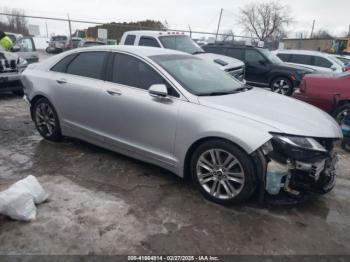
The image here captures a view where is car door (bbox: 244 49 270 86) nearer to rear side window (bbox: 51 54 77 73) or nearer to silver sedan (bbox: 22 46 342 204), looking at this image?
silver sedan (bbox: 22 46 342 204)

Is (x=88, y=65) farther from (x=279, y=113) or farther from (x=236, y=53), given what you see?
(x=236, y=53)

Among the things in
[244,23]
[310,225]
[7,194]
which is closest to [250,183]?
[310,225]

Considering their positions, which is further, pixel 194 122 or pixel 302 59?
pixel 302 59

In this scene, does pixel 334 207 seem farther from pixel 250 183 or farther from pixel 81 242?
pixel 81 242

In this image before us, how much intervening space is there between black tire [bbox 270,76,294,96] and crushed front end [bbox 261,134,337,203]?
304 inches

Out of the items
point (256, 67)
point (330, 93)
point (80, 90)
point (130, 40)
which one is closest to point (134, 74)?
point (80, 90)

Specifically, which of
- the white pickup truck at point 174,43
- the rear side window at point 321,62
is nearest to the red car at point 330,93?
the white pickup truck at point 174,43

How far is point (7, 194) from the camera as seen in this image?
3.10m

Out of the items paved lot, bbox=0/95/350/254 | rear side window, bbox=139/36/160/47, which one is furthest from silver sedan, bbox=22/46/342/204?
rear side window, bbox=139/36/160/47

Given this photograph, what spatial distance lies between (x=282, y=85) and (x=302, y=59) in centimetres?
259

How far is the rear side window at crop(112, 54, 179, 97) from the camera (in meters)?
3.92

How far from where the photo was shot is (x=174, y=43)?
8.95 m

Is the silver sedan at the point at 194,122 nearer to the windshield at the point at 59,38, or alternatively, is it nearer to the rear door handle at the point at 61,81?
the rear door handle at the point at 61,81

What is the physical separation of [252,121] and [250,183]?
2.06 ft
